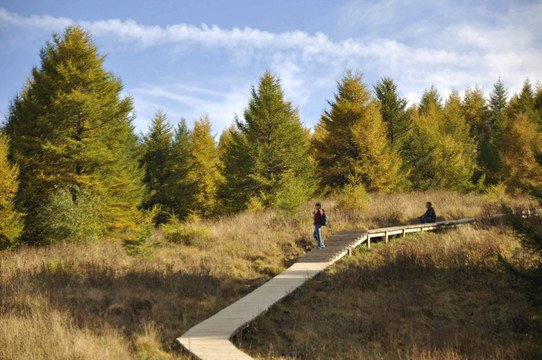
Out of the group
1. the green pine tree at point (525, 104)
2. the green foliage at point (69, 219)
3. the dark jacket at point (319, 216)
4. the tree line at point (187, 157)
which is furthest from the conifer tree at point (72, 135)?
the green pine tree at point (525, 104)

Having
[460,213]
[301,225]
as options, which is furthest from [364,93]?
[301,225]

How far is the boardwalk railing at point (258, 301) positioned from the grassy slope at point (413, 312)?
45 cm

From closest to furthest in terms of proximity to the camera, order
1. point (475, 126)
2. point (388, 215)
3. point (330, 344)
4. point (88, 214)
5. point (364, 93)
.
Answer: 1. point (330, 344)
2. point (88, 214)
3. point (388, 215)
4. point (364, 93)
5. point (475, 126)

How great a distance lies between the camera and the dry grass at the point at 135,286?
6.77 meters

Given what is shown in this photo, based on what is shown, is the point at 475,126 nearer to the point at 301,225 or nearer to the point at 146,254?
the point at 301,225

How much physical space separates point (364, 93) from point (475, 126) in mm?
30288

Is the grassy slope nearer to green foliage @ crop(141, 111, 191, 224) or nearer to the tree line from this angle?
the tree line

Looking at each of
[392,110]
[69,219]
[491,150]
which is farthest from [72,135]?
[491,150]

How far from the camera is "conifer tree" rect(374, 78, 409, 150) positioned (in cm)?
2997

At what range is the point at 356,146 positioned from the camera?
2586 cm

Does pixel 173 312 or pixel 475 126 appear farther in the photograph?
pixel 475 126

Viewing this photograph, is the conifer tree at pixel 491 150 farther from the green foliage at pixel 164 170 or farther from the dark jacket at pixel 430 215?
the green foliage at pixel 164 170

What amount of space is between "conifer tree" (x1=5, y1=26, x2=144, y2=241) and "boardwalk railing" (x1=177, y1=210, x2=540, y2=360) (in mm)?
12692

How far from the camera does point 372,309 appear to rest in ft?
31.0
